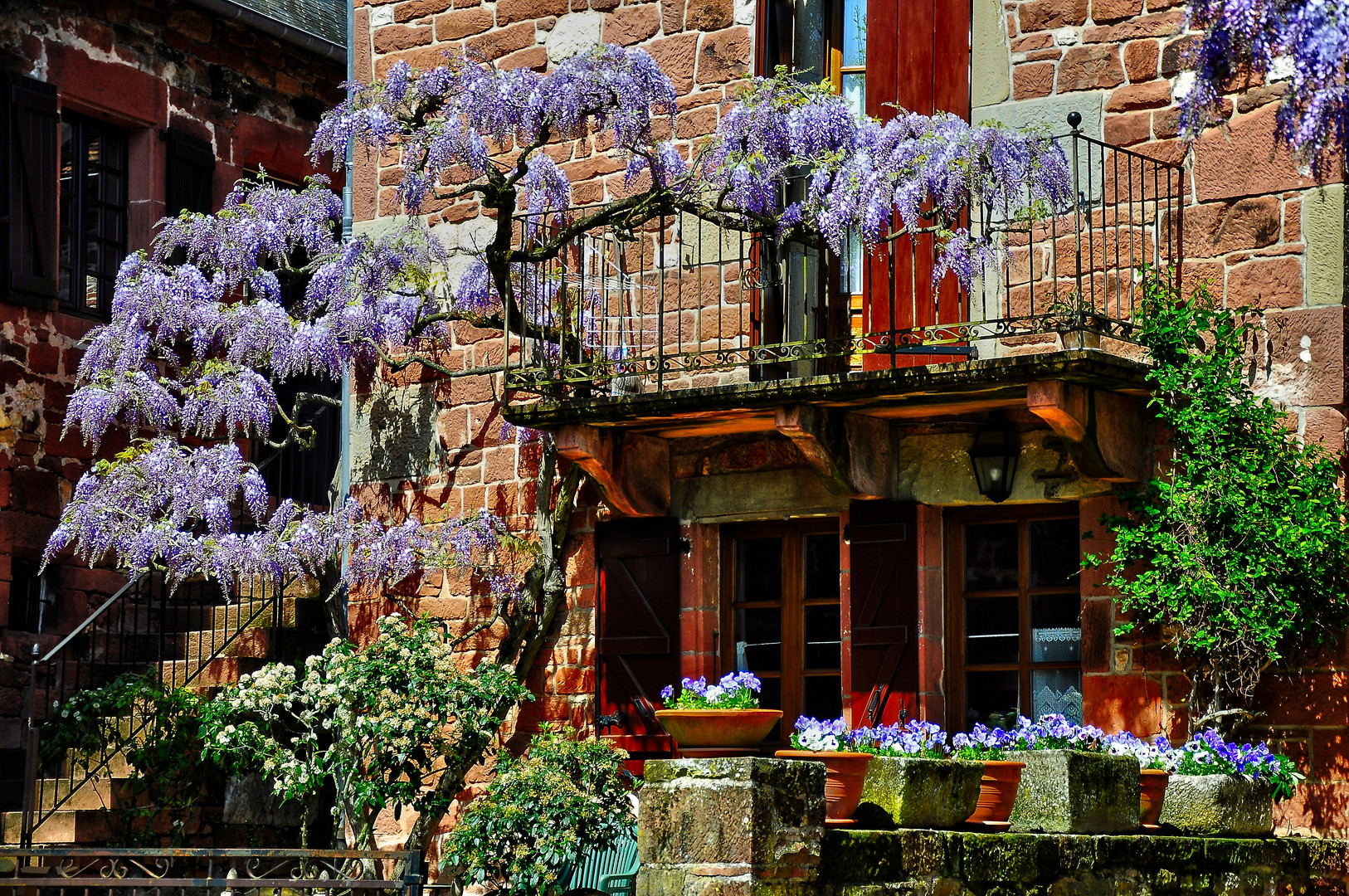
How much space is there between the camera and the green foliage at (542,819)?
8.67 meters

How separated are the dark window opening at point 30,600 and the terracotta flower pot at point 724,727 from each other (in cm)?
522

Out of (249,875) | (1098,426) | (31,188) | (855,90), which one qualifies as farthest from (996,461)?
(31,188)

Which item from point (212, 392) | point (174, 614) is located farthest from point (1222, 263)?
point (174, 614)

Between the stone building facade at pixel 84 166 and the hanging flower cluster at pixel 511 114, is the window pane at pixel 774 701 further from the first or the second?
the stone building facade at pixel 84 166

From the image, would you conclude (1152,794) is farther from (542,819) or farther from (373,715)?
(373,715)

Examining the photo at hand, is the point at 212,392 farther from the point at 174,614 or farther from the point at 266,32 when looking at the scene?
the point at 266,32

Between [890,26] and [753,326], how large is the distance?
5.24ft

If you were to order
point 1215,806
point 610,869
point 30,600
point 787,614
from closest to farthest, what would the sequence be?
point 1215,806 → point 610,869 → point 787,614 → point 30,600

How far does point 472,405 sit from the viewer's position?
10.6 metres

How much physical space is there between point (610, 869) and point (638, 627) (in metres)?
1.19

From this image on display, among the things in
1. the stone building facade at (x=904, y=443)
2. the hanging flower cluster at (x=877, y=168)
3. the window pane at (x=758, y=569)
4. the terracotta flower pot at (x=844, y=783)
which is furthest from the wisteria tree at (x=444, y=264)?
the terracotta flower pot at (x=844, y=783)

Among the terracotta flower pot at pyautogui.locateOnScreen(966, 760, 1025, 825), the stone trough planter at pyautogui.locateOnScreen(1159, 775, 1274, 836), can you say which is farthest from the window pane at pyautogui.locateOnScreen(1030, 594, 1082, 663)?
the terracotta flower pot at pyautogui.locateOnScreen(966, 760, 1025, 825)

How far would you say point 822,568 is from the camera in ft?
31.6

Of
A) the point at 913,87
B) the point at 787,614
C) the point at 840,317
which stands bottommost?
the point at 787,614
